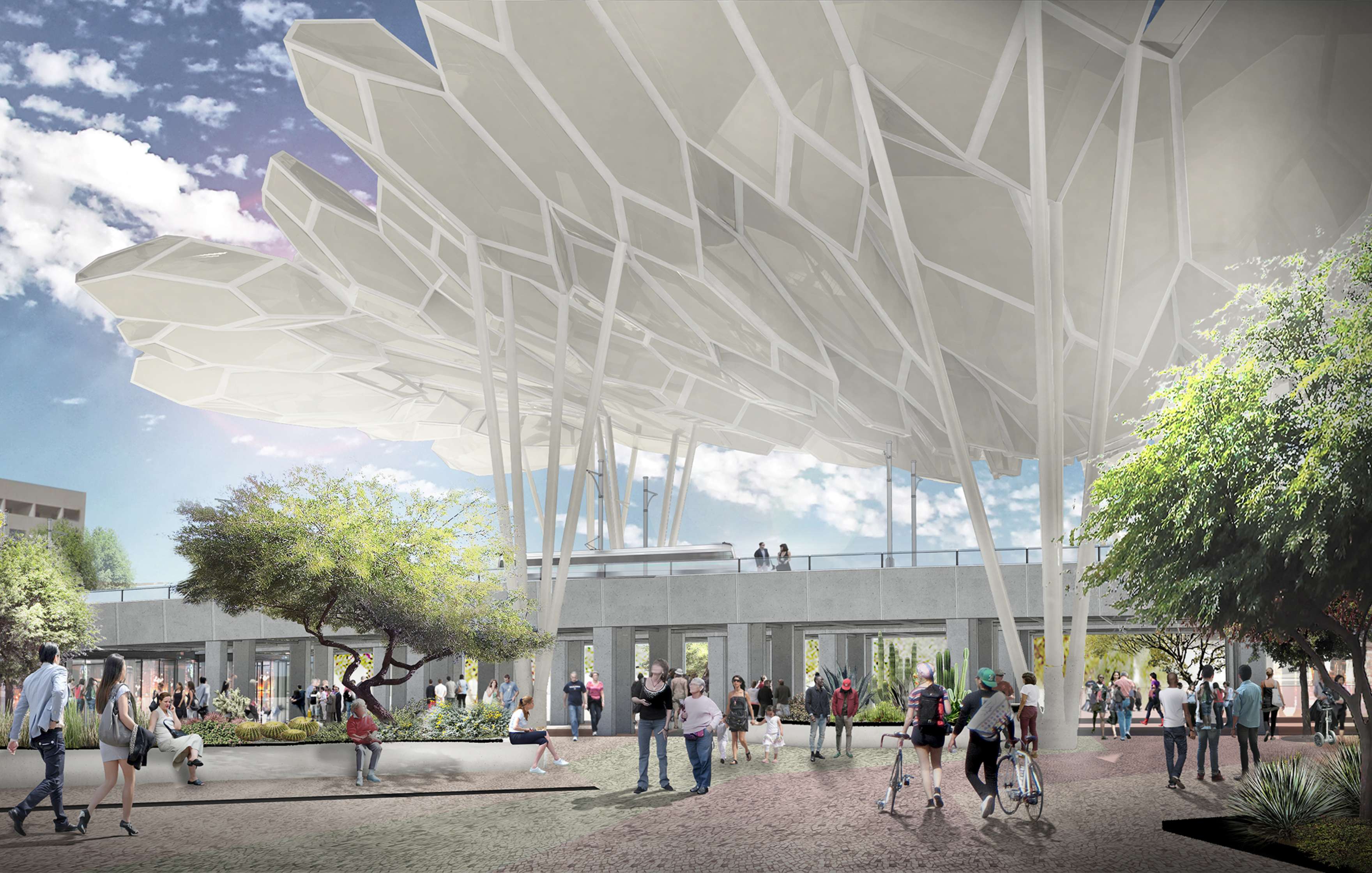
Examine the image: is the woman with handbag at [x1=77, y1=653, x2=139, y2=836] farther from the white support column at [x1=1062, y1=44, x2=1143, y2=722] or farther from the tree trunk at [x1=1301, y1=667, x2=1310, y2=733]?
the tree trunk at [x1=1301, y1=667, x2=1310, y2=733]

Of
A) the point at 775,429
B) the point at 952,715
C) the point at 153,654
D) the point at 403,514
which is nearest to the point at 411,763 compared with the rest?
the point at 403,514

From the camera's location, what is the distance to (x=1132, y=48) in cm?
1589

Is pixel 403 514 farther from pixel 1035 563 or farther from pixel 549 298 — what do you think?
pixel 1035 563

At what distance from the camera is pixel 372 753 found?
15477 millimetres

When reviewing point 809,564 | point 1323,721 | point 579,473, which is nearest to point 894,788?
point 1323,721

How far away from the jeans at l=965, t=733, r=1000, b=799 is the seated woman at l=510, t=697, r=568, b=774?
23.0 ft

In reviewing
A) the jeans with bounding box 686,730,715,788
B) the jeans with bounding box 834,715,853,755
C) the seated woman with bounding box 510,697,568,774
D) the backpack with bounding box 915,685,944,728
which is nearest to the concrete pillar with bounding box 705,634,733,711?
the jeans with bounding box 834,715,853,755

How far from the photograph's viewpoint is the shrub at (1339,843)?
9031mm

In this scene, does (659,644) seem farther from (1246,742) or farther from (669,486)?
(1246,742)

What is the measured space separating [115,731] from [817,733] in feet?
37.9

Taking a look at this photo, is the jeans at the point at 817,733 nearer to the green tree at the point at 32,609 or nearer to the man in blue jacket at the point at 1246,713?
the man in blue jacket at the point at 1246,713

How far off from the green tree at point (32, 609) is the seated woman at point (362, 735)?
1654cm

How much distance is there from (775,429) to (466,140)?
77.1 feet

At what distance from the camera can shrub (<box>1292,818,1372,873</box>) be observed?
9031mm
